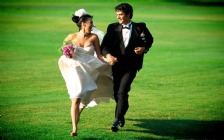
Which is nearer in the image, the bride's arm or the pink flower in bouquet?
the pink flower in bouquet

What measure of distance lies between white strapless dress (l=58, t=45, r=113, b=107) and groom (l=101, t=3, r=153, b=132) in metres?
0.28

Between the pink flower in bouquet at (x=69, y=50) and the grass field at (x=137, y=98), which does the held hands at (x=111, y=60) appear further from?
the grass field at (x=137, y=98)

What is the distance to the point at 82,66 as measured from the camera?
955 centimetres

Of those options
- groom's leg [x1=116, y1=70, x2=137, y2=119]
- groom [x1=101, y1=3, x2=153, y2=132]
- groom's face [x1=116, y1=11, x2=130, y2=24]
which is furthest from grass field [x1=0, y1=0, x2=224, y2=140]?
groom's face [x1=116, y1=11, x2=130, y2=24]

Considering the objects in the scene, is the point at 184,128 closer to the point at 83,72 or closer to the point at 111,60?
the point at 111,60

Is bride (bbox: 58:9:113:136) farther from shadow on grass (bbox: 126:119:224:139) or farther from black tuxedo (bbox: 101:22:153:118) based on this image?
shadow on grass (bbox: 126:119:224:139)

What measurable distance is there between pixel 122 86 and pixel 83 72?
2.70ft

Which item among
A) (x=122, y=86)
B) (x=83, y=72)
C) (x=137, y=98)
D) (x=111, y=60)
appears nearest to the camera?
(x=83, y=72)

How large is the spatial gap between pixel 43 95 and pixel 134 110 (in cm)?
269

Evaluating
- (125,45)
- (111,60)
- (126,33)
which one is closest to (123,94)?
(111,60)

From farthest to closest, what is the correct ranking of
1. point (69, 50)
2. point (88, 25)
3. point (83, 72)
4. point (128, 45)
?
point (128, 45)
point (88, 25)
point (83, 72)
point (69, 50)

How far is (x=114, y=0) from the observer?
277 ft

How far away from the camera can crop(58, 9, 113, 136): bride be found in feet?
30.6

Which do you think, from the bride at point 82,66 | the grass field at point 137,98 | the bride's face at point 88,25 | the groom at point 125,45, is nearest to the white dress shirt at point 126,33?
the groom at point 125,45
